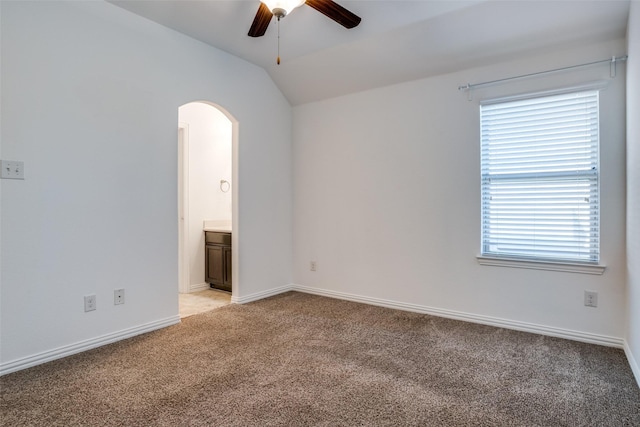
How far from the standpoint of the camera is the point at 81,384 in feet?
6.97

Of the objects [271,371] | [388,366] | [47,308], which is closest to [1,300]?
[47,308]

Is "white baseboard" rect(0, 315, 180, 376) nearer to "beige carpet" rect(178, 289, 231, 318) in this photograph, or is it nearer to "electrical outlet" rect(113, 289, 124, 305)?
"electrical outlet" rect(113, 289, 124, 305)

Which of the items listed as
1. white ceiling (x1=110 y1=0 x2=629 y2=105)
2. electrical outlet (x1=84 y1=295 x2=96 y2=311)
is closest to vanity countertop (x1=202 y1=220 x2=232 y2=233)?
electrical outlet (x1=84 y1=295 x2=96 y2=311)

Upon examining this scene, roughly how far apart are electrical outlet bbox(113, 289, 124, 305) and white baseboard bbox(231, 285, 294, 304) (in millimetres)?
1228

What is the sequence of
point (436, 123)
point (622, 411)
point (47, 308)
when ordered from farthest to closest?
1. point (436, 123)
2. point (47, 308)
3. point (622, 411)

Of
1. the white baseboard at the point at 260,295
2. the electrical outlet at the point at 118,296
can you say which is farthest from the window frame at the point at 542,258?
the electrical outlet at the point at 118,296

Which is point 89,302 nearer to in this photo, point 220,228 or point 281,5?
point 220,228

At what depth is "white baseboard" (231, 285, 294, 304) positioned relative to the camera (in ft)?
12.7

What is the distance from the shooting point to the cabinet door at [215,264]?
4.47 metres

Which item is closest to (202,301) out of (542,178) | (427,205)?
(427,205)

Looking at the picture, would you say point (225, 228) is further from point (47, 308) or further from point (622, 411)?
point (622, 411)

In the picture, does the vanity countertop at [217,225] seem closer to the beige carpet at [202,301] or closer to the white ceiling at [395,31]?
the beige carpet at [202,301]

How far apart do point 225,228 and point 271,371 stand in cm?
299

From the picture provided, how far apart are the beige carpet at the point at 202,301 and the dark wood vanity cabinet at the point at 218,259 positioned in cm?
14
